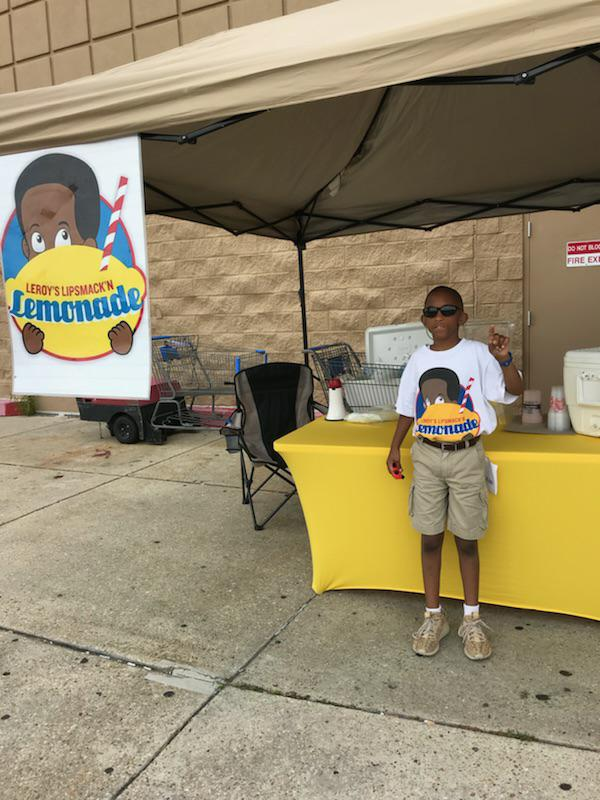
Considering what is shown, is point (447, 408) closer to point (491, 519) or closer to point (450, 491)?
point (450, 491)

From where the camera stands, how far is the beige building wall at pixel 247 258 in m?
7.05

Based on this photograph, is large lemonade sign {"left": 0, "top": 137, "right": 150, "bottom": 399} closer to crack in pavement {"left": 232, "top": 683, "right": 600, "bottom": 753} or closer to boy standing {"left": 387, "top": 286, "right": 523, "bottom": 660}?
boy standing {"left": 387, "top": 286, "right": 523, "bottom": 660}

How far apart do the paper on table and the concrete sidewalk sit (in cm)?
70

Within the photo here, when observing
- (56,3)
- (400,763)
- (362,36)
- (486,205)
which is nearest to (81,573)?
(400,763)

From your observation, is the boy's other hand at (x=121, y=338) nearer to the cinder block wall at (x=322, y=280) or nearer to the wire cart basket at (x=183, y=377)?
the wire cart basket at (x=183, y=377)

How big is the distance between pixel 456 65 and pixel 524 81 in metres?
0.28

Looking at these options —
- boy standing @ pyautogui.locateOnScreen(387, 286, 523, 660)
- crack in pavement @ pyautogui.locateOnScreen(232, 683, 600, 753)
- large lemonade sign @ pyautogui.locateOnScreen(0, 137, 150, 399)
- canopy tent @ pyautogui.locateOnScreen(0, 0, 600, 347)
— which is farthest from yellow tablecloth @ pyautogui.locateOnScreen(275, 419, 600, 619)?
canopy tent @ pyautogui.locateOnScreen(0, 0, 600, 347)

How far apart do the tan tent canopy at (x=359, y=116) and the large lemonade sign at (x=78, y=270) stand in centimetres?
14

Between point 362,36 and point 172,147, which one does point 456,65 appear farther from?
point 172,147

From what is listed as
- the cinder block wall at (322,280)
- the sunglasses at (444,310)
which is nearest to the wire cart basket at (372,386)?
the sunglasses at (444,310)

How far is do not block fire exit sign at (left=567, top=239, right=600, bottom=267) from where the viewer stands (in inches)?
255

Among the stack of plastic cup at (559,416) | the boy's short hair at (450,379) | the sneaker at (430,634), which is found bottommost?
the sneaker at (430,634)

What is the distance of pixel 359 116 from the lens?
4004mm

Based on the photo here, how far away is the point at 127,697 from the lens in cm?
268
